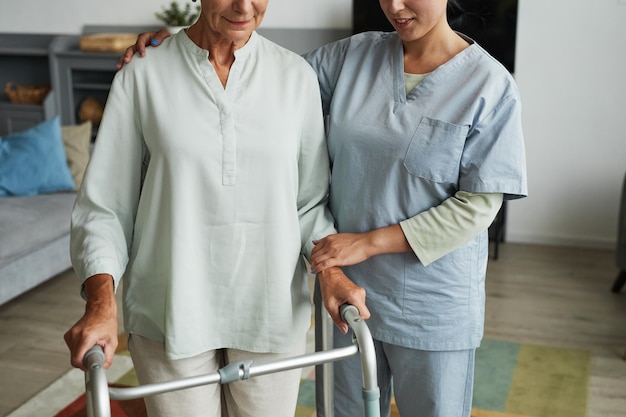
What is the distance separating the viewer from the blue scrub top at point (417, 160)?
4.97ft

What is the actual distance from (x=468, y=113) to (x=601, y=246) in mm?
3595

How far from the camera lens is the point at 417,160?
1.54 metres

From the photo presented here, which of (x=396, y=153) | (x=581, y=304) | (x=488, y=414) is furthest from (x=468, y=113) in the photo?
(x=581, y=304)

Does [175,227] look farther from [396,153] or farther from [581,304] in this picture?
[581,304]

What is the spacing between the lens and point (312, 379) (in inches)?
120

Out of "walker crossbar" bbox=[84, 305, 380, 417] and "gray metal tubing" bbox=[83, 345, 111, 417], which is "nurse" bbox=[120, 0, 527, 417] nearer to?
"walker crossbar" bbox=[84, 305, 380, 417]

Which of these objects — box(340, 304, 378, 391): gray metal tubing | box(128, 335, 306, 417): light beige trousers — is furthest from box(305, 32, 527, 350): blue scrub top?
box(340, 304, 378, 391): gray metal tubing

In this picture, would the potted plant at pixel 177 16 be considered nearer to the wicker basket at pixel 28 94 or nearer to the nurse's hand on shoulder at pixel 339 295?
the wicker basket at pixel 28 94

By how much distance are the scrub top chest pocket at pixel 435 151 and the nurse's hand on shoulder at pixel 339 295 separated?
0.27 meters

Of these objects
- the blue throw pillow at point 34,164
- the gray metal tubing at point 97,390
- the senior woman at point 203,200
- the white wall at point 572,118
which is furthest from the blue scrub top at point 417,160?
the white wall at point 572,118

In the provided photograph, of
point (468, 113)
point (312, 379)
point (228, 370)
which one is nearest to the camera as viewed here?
point (228, 370)

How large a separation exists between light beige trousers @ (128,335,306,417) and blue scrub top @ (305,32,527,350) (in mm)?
244

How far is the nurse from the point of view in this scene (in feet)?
4.97

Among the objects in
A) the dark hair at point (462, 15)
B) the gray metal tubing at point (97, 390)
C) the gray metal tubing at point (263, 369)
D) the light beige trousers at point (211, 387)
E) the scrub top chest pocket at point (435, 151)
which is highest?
the dark hair at point (462, 15)
